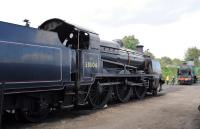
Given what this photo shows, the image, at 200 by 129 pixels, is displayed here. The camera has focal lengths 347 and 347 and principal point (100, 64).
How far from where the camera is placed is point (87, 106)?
44.9 ft

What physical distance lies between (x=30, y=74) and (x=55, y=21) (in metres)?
3.50

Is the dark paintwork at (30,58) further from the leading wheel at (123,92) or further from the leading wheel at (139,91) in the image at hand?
the leading wheel at (139,91)

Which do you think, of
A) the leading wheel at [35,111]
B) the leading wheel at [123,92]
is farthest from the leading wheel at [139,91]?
the leading wheel at [35,111]

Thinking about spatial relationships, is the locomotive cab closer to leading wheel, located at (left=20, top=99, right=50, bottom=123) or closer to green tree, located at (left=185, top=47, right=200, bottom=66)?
leading wheel, located at (left=20, top=99, right=50, bottom=123)

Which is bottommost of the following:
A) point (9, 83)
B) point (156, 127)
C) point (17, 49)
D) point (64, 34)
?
point (156, 127)

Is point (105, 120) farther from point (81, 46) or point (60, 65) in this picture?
point (81, 46)

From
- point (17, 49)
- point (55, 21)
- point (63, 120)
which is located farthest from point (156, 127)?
point (55, 21)

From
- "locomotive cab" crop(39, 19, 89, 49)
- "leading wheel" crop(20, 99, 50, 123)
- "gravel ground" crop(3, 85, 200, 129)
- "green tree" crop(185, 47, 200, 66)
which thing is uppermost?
"green tree" crop(185, 47, 200, 66)

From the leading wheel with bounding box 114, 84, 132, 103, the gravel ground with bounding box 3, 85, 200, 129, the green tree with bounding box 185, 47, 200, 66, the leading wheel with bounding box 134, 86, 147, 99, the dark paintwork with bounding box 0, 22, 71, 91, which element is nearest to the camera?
the dark paintwork with bounding box 0, 22, 71, 91

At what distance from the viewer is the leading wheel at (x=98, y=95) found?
13531mm

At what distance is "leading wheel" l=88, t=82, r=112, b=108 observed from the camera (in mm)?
13531

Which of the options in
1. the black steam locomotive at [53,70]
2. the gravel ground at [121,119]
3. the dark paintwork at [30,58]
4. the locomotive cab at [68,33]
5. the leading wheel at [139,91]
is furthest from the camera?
the leading wheel at [139,91]

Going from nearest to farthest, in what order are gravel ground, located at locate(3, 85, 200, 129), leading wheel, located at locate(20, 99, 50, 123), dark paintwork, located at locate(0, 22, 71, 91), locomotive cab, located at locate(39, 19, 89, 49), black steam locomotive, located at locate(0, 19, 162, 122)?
dark paintwork, located at locate(0, 22, 71, 91)
black steam locomotive, located at locate(0, 19, 162, 122)
gravel ground, located at locate(3, 85, 200, 129)
leading wheel, located at locate(20, 99, 50, 123)
locomotive cab, located at locate(39, 19, 89, 49)

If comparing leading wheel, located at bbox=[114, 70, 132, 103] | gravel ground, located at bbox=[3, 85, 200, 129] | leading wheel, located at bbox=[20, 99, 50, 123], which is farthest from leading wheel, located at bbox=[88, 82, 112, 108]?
leading wheel, located at bbox=[20, 99, 50, 123]
